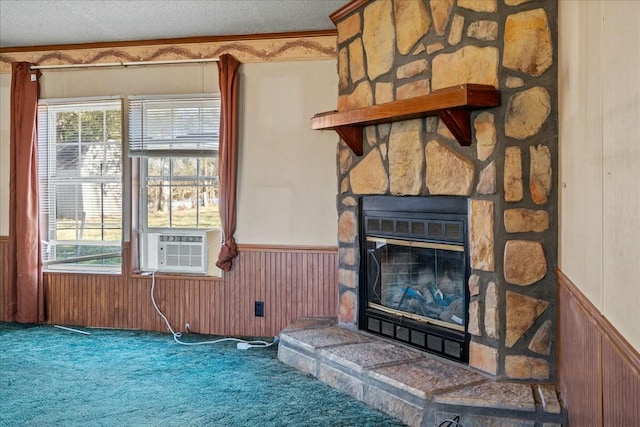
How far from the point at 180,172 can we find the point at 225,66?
0.93 m

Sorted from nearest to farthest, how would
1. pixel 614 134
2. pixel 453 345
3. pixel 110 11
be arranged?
1. pixel 614 134
2. pixel 453 345
3. pixel 110 11

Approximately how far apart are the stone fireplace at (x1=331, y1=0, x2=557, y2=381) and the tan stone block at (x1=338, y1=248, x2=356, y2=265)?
2.01 ft

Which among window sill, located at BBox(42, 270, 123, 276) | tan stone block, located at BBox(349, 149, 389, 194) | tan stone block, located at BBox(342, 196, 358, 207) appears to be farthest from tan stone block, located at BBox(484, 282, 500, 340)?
window sill, located at BBox(42, 270, 123, 276)

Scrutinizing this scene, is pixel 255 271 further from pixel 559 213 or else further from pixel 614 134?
pixel 614 134

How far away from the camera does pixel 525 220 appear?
262cm

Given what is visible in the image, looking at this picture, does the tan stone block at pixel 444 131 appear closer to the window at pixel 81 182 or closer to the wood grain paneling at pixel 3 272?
the window at pixel 81 182

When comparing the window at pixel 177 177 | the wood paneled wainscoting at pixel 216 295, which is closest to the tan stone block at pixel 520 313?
the wood paneled wainscoting at pixel 216 295

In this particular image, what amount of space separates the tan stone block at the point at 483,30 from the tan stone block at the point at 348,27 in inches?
37.4

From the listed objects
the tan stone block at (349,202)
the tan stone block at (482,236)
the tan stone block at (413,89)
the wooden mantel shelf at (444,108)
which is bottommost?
the tan stone block at (482,236)

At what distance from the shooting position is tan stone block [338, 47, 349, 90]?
143 inches

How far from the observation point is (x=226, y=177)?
4.31 meters

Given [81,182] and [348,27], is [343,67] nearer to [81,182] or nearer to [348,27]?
[348,27]

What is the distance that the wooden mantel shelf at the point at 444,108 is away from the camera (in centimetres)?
260

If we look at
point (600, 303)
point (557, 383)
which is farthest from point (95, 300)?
point (600, 303)
